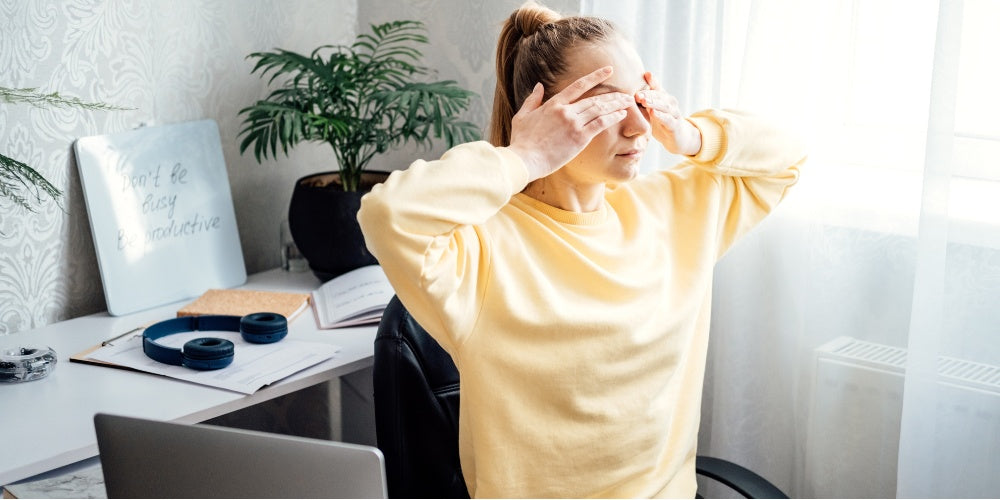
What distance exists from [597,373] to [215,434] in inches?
20.8

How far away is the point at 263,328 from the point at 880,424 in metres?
1.07

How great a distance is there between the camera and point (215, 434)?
90 centimetres

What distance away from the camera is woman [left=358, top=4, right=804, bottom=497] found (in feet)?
3.66

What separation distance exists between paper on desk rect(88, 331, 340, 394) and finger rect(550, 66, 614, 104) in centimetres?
65

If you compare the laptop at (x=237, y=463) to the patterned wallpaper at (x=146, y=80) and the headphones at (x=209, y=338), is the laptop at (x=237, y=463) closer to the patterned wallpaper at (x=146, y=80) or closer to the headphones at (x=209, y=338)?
the headphones at (x=209, y=338)

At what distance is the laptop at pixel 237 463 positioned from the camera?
884mm

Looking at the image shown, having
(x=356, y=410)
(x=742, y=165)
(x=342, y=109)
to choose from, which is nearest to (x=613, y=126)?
(x=742, y=165)

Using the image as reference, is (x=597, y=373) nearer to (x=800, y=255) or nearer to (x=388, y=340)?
(x=388, y=340)

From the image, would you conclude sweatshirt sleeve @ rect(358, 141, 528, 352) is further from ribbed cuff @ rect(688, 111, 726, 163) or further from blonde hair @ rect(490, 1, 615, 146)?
ribbed cuff @ rect(688, 111, 726, 163)

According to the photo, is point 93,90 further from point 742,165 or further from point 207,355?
point 742,165

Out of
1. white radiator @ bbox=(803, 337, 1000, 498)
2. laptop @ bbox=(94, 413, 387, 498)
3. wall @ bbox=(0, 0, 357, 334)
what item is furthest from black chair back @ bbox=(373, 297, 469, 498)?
wall @ bbox=(0, 0, 357, 334)

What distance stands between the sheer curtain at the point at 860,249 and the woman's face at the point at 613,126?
405mm

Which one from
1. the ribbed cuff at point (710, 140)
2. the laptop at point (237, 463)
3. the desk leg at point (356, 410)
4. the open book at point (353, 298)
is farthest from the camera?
the desk leg at point (356, 410)

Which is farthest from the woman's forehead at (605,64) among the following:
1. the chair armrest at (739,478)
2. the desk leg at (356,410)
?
the desk leg at (356,410)
